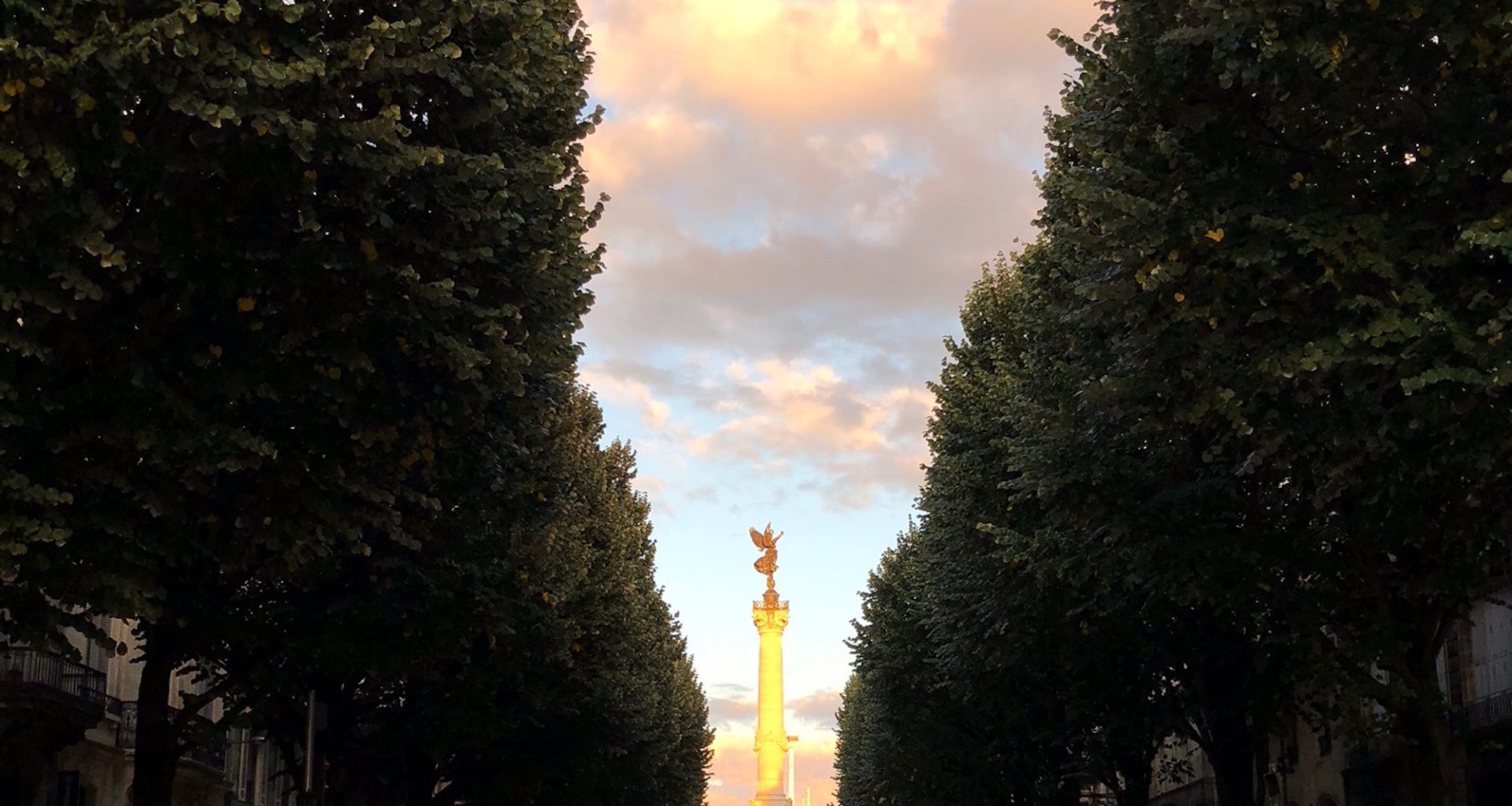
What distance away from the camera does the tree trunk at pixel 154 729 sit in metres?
22.8

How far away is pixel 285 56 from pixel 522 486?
32.5ft

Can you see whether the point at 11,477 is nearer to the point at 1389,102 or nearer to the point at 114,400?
the point at 114,400

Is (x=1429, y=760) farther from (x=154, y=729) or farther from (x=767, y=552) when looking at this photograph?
(x=767, y=552)

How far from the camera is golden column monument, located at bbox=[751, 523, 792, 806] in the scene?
114 m

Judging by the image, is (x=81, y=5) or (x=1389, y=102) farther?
(x=1389, y=102)

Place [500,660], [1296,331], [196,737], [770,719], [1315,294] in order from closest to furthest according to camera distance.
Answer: [1296,331] → [1315,294] → [196,737] → [500,660] → [770,719]

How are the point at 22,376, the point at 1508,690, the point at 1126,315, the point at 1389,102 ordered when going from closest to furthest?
the point at 22,376
the point at 1389,102
the point at 1126,315
the point at 1508,690

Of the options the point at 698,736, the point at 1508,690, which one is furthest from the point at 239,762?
the point at 1508,690

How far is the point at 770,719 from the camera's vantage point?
11431 centimetres

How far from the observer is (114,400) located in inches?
686

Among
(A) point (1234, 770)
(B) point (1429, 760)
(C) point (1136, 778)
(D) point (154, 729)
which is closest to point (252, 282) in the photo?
(D) point (154, 729)

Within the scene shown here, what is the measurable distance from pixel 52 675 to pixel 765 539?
92548mm

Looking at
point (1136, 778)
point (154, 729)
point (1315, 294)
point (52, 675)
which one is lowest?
point (154, 729)

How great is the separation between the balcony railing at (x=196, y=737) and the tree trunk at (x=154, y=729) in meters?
0.61
